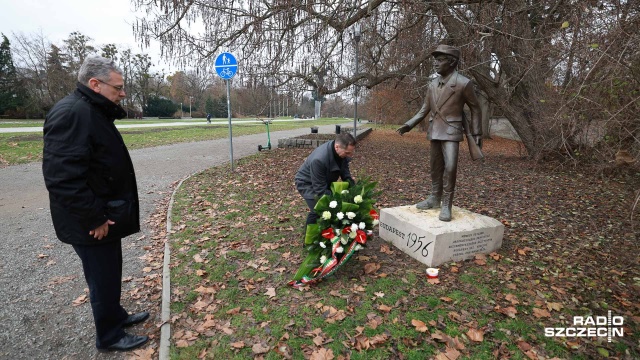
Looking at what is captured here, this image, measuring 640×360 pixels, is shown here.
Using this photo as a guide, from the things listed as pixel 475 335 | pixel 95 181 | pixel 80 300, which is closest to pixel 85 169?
pixel 95 181

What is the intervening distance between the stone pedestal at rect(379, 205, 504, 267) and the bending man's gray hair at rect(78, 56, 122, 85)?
131 inches

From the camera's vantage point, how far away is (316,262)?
11.5 feet

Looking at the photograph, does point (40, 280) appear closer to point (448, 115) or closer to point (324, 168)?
point (324, 168)

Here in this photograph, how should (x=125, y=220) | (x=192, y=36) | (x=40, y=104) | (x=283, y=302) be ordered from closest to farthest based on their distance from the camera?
1. (x=125, y=220)
2. (x=283, y=302)
3. (x=192, y=36)
4. (x=40, y=104)

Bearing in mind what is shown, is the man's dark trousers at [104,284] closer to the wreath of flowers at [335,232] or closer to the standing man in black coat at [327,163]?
the wreath of flowers at [335,232]

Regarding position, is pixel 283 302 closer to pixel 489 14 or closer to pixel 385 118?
pixel 489 14

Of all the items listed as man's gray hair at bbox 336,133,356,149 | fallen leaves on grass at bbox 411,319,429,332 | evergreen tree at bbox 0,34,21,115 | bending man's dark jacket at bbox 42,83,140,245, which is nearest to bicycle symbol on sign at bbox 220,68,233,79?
man's gray hair at bbox 336,133,356,149

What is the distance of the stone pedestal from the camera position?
147 inches

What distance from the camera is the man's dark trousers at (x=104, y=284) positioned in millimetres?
2426

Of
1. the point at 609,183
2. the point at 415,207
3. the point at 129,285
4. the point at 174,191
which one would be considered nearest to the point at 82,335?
the point at 129,285

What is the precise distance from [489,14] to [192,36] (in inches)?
242

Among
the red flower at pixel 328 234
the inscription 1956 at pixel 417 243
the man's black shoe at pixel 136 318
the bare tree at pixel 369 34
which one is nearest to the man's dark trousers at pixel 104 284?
the man's black shoe at pixel 136 318

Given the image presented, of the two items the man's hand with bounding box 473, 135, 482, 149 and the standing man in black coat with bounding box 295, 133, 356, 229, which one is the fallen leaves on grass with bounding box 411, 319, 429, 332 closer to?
the standing man in black coat with bounding box 295, 133, 356, 229

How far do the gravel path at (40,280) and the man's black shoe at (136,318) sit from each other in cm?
12
